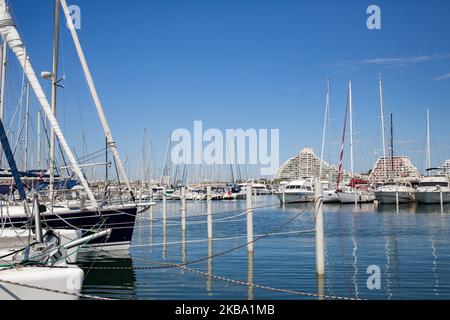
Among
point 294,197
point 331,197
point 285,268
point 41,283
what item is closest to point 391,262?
point 285,268

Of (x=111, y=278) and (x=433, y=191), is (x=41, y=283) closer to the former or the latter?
(x=111, y=278)

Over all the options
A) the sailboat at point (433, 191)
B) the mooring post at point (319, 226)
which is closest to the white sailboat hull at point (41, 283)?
the mooring post at point (319, 226)

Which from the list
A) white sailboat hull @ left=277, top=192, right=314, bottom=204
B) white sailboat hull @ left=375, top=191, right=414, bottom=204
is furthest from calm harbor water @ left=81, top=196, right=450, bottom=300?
white sailboat hull @ left=277, top=192, right=314, bottom=204

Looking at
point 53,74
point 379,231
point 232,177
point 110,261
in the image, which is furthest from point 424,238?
point 232,177

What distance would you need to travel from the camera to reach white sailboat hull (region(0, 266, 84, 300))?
7758mm

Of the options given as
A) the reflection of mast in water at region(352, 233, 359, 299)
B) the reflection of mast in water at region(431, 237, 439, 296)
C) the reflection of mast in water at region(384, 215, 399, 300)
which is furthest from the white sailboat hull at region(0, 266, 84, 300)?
the reflection of mast in water at region(431, 237, 439, 296)

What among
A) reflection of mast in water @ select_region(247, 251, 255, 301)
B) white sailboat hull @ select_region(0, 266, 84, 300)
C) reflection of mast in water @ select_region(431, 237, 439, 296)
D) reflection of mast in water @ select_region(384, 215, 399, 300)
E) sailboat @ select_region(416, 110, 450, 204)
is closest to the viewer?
white sailboat hull @ select_region(0, 266, 84, 300)

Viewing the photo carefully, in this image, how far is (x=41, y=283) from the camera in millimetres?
7871

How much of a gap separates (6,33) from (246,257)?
12.9 meters

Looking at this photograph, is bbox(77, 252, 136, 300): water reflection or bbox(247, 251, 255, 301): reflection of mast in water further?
bbox(77, 252, 136, 300): water reflection

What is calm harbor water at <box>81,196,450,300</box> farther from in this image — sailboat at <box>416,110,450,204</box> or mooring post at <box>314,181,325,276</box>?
sailboat at <box>416,110,450,204</box>

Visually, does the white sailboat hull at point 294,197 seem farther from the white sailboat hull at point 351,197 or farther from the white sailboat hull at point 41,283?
the white sailboat hull at point 41,283

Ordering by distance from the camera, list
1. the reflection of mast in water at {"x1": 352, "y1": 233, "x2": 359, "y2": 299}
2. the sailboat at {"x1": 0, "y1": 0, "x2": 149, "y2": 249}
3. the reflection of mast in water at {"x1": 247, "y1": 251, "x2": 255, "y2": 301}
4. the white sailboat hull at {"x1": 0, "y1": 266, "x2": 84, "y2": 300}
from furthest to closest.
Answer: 1. the sailboat at {"x1": 0, "y1": 0, "x2": 149, "y2": 249}
2. the reflection of mast in water at {"x1": 352, "y1": 233, "x2": 359, "y2": 299}
3. the reflection of mast in water at {"x1": 247, "y1": 251, "x2": 255, "y2": 301}
4. the white sailboat hull at {"x1": 0, "y1": 266, "x2": 84, "y2": 300}

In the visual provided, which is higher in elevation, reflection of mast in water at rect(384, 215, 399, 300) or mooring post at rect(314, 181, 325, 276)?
mooring post at rect(314, 181, 325, 276)
